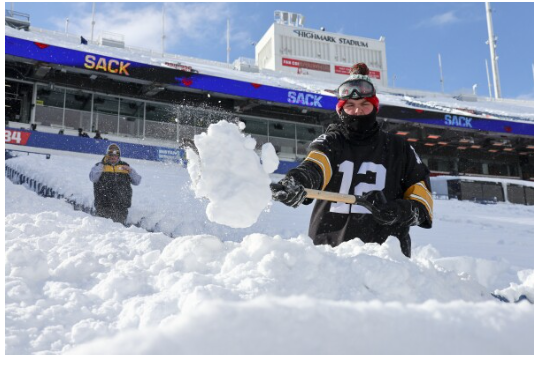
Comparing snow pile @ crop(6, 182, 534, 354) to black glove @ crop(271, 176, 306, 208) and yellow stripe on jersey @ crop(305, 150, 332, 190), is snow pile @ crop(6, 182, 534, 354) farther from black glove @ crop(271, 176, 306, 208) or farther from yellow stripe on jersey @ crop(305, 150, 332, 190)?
yellow stripe on jersey @ crop(305, 150, 332, 190)

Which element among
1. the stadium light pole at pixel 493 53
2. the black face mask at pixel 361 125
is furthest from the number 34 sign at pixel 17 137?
the stadium light pole at pixel 493 53

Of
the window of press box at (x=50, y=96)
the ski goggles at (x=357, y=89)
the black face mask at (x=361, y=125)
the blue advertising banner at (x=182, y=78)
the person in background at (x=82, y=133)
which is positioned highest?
the blue advertising banner at (x=182, y=78)

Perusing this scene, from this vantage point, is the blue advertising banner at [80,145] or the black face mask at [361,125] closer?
the black face mask at [361,125]

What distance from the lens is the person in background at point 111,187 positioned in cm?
625

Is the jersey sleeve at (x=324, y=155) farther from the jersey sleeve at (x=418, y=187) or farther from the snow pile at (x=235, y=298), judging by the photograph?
the snow pile at (x=235, y=298)

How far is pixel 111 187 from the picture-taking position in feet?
20.6

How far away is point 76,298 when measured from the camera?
175cm

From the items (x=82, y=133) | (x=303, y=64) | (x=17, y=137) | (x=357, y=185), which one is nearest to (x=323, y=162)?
(x=357, y=185)

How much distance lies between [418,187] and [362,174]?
316mm

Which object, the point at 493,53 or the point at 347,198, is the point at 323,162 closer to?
the point at 347,198

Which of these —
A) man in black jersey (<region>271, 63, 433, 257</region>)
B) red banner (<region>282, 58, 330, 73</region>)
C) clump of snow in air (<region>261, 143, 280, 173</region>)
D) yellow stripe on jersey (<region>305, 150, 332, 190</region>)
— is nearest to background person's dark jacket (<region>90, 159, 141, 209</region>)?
man in black jersey (<region>271, 63, 433, 257</region>)

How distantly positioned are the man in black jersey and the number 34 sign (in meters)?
12.6

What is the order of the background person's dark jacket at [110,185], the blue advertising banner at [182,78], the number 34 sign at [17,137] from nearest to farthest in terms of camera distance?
the background person's dark jacket at [110,185]
the number 34 sign at [17,137]
the blue advertising banner at [182,78]

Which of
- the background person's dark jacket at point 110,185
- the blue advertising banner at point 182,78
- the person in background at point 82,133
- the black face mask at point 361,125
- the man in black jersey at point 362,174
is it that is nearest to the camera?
the man in black jersey at point 362,174
